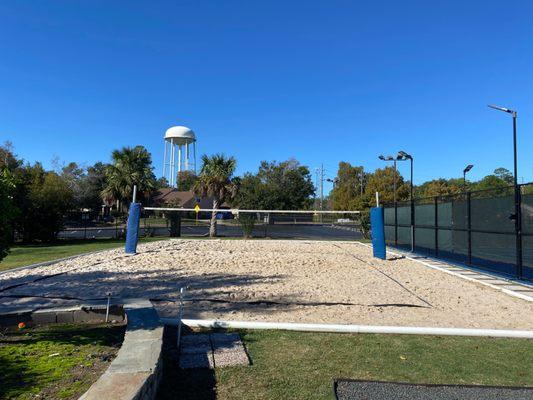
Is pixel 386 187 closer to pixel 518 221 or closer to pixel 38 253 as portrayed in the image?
pixel 38 253

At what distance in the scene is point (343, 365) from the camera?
4.64 metres

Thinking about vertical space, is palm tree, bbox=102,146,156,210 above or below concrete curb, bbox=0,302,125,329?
above

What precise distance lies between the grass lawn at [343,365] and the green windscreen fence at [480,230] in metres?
5.46

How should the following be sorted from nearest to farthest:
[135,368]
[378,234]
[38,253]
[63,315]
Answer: [135,368] < [63,315] < [378,234] < [38,253]

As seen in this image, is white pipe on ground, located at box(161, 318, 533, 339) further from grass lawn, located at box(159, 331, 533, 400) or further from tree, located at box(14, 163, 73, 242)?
tree, located at box(14, 163, 73, 242)

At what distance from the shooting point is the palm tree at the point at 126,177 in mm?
31234

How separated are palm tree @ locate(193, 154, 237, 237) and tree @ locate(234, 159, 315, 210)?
94.4 ft

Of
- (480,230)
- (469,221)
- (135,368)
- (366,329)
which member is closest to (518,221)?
(480,230)

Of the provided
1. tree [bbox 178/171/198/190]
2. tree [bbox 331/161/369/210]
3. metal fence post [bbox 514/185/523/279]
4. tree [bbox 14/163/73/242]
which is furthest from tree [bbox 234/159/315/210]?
metal fence post [bbox 514/185/523/279]

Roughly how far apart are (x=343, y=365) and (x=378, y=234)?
11.7 meters

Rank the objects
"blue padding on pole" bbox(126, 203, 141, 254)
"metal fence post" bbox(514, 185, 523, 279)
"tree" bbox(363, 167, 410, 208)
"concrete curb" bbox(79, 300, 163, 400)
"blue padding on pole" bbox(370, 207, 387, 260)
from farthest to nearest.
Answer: "tree" bbox(363, 167, 410, 208)
"blue padding on pole" bbox(126, 203, 141, 254)
"blue padding on pole" bbox(370, 207, 387, 260)
"metal fence post" bbox(514, 185, 523, 279)
"concrete curb" bbox(79, 300, 163, 400)

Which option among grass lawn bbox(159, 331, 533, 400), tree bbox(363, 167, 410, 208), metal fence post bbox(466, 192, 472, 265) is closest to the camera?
grass lawn bbox(159, 331, 533, 400)

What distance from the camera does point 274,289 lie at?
9.20 meters

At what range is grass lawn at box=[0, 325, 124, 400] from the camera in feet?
12.3
